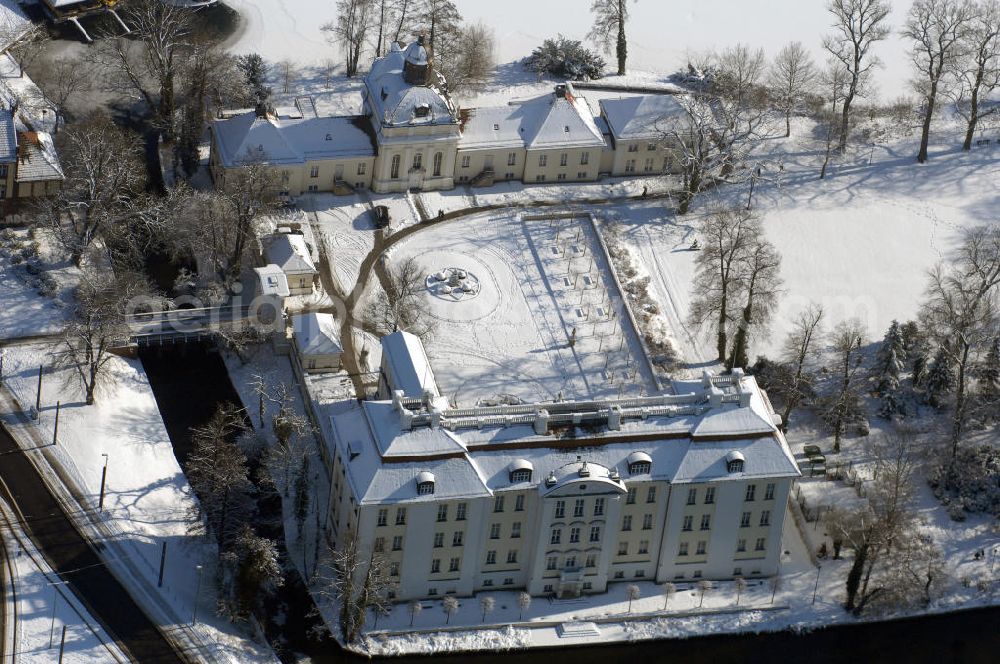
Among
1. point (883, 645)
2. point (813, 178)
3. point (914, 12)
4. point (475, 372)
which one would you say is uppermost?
point (914, 12)

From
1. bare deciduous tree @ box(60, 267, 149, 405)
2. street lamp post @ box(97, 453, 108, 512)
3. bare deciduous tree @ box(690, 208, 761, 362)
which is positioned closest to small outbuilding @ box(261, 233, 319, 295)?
bare deciduous tree @ box(60, 267, 149, 405)

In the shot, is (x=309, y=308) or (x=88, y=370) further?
(x=309, y=308)

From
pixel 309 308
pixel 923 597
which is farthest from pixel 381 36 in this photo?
pixel 923 597

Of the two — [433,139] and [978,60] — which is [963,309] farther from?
[433,139]

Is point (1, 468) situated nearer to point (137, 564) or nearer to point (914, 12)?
point (137, 564)

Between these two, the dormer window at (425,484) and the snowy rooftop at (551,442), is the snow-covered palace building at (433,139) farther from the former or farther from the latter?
the dormer window at (425,484)

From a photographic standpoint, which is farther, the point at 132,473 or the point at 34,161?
the point at 34,161

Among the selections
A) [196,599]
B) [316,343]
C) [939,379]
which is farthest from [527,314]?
[196,599]
